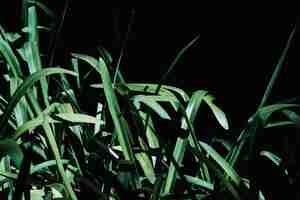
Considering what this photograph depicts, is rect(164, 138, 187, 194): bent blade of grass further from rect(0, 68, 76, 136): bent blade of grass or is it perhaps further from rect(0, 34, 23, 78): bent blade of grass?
rect(0, 34, 23, 78): bent blade of grass

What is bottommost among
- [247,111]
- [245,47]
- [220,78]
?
[247,111]

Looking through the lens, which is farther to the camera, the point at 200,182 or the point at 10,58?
the point at 10,58

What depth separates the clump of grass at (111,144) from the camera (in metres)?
1.21

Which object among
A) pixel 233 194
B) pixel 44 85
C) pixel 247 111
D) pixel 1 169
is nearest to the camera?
pixel 233 194

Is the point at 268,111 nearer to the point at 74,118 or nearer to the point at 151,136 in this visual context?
the point at 151,136

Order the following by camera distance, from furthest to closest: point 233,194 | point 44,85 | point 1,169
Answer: point 44,85
point 1,169
point 233,194

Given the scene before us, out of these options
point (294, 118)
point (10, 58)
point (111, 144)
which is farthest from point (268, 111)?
point (10, 58)

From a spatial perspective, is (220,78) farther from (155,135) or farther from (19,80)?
(19,80)

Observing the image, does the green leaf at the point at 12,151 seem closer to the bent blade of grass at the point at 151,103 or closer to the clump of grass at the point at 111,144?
the clump of grass at the point at 111,144

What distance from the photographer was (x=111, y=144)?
4.55ft

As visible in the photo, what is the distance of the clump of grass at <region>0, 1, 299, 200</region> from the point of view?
1.21 m

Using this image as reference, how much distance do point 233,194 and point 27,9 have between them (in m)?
0.88

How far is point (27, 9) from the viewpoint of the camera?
5.03ft

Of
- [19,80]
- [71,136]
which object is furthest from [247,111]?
[19,80]
